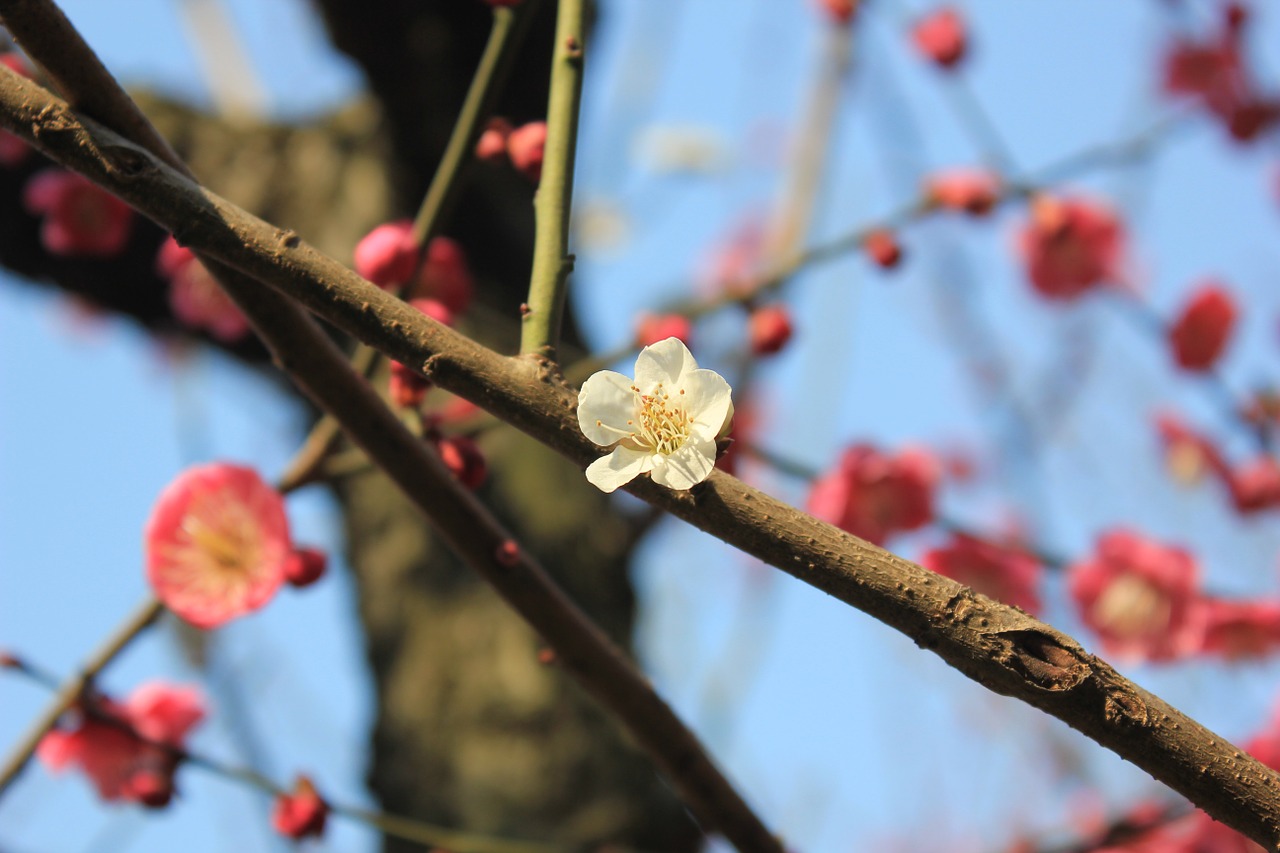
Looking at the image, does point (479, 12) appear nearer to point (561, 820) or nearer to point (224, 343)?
point (224, 343)

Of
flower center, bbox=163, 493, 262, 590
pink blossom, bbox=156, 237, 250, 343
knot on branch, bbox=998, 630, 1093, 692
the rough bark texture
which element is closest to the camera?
knot on branch, bbox=998, 630, 1093, 692

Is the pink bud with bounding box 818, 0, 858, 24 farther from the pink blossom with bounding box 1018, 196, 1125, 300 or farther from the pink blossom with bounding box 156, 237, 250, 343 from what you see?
the pink blossom with bounding box 156, 237, 250, 343

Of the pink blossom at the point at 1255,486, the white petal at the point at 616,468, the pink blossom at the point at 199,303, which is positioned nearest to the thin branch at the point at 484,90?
the white petal at the point at 616,468

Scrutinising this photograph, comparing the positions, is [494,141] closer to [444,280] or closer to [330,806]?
[444,280]

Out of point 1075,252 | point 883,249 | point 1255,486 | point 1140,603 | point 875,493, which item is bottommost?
point 875,493

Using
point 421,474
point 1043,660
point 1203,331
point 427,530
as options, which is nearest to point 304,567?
point 421,474

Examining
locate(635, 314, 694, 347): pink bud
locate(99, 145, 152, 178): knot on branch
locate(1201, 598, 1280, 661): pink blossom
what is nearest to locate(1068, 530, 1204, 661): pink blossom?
locate(1201, 598, 1280, 661): pink blossom
